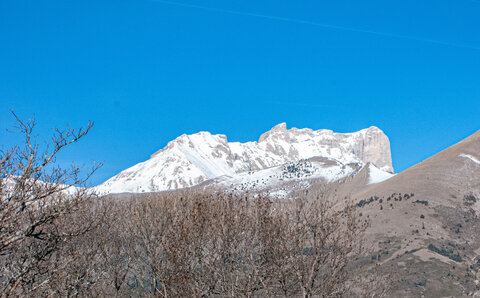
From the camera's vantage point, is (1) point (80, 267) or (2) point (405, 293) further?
(2) point (405, 293)

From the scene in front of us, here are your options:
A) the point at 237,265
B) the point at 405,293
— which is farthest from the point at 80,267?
the point at 405,293

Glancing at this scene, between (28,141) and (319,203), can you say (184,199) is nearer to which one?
(319,203)

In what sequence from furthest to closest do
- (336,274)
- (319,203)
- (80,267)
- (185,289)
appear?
(80,267) → (319,203) → (336,274) → (185,289)

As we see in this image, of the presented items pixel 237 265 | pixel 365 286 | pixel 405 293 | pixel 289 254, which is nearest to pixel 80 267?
pixel 237 265

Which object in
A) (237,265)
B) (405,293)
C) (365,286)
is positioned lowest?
(405,293)

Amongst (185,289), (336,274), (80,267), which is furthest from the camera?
(80,267)

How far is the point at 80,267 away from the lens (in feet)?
113

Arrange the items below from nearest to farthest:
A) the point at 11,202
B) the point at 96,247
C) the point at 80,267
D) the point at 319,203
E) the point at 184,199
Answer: the point at 11,202, the point at 319,203, the point at 80,267, the point at 96,247, the point at 184,199

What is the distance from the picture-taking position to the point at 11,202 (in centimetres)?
1322

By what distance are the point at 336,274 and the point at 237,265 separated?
6.84m

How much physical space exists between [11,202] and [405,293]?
648 ft

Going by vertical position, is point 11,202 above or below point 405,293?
above

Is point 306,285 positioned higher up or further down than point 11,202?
further down

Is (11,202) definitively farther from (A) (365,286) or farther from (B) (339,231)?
(A) (365,286)
